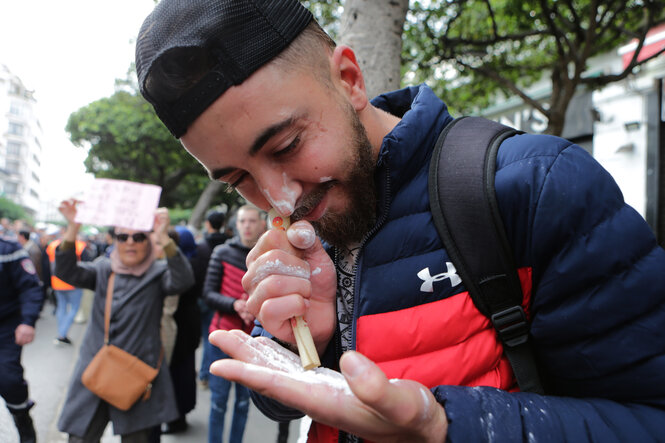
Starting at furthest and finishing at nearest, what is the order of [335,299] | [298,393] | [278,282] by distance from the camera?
1. [335,299]
2. [278,282]
3. [298,393]

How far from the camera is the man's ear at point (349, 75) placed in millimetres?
1388

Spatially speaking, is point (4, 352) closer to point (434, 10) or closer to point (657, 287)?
point (657, 287)

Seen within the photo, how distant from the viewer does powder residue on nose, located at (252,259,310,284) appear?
1125 millimetres

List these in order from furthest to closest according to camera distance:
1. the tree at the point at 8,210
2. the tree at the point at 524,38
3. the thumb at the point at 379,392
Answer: the tree at the point at 8,210
the tree at the point at 524,38
the thumb at the point at 379,392

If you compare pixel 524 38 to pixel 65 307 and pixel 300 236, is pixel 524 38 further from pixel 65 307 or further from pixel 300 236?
pixel 65 307

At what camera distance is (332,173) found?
4.11 feet

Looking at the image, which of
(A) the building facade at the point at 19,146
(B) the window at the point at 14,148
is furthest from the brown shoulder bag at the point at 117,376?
(B) the window at the point at 14,148

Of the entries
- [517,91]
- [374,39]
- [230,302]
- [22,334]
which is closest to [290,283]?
[374,39]

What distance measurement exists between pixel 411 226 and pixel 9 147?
109 meters

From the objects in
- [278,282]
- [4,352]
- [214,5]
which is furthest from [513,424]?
[4,352]

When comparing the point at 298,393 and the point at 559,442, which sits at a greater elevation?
the point at 298,393

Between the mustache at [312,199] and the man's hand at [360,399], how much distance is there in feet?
1.73

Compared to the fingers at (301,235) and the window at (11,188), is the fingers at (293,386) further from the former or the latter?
the window at (11,188)

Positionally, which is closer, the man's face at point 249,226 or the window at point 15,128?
the man's face at point 249,226
